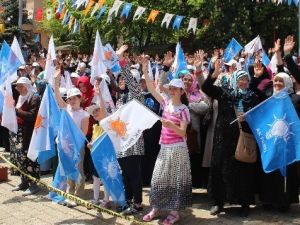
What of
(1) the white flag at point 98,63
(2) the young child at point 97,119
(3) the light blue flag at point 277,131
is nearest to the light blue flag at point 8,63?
(1) the white flag at point 98,63

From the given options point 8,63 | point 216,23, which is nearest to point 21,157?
point 8,63

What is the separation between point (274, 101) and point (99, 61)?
4.64m

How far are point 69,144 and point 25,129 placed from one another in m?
1.37

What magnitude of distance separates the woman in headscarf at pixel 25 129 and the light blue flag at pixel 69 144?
111 centimetres

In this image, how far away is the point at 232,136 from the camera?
244 inches

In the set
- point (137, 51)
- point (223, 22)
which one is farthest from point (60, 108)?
point (137, 51)

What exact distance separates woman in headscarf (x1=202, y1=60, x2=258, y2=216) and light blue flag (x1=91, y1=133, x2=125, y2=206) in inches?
53.2

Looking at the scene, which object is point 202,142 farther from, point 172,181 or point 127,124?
point 127,124

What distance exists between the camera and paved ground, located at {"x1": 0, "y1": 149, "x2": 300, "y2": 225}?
243 inches

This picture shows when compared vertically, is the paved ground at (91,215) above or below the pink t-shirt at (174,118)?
below

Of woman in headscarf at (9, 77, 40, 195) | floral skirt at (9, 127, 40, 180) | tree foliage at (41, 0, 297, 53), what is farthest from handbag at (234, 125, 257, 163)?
tree foliage at (41, 0, 297, 53)

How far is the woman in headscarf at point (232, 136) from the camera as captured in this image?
6113 mm

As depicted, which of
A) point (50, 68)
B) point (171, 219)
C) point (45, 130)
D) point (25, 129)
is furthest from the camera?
point (50, 68)

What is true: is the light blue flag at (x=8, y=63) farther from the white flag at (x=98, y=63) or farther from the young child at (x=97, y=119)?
the young child at (x=97, y=119)
